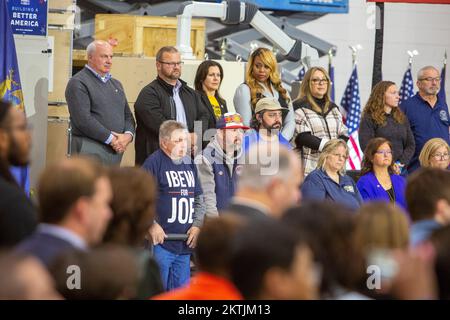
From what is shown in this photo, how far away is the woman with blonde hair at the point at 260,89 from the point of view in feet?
26.9

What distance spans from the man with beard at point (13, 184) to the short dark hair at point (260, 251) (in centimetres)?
113

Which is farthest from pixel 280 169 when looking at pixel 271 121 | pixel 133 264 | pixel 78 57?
pixel 78 57

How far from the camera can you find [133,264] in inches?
134

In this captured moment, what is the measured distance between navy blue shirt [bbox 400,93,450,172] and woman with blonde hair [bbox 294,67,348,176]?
3.04 feet

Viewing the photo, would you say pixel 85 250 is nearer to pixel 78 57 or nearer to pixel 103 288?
pixel 103 288

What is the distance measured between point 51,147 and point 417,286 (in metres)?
5.80

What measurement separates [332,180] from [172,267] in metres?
1.38

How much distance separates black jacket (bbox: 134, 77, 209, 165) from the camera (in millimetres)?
7957

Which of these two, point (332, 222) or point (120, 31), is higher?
point (120, 31)

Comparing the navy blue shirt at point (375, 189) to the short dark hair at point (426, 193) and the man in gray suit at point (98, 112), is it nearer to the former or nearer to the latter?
the man in gray suit at point (98, 112)

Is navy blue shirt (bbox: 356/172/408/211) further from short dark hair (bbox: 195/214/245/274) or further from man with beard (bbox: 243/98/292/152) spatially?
short dark hair (bbox: 195/214/245/274)

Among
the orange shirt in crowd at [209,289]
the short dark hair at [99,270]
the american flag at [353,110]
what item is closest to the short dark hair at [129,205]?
the orange shirt in crowd at [209,289]

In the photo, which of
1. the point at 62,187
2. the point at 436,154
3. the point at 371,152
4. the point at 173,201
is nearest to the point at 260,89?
the point at 371,152

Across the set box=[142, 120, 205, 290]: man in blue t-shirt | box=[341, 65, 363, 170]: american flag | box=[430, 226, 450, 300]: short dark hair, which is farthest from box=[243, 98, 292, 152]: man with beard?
box=[430, 226, 450, 300]: short dark hair
